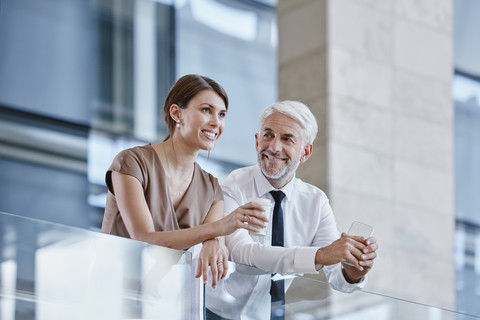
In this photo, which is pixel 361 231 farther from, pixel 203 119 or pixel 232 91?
pixel 232 91

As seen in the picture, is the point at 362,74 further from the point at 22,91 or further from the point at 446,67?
the point at 22,91

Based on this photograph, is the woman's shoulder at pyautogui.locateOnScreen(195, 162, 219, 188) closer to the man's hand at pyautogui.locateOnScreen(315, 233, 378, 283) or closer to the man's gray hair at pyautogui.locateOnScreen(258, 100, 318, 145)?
the man's gray hair at pyautogui.locateOnScreen(258, 100, 318, 145)

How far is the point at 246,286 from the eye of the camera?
3510 millimetres

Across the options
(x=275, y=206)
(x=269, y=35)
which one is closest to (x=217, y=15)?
(x=269, y=35)

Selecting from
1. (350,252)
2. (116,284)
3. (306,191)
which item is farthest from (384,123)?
(116,284)

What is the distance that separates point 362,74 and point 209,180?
3418mm

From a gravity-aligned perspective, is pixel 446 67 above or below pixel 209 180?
above

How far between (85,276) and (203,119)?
3.55ft

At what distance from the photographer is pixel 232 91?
1108 cm

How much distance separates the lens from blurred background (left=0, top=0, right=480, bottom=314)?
7.28 meters

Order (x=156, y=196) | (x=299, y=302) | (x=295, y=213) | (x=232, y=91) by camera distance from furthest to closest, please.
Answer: (x=232, y=91) → (x=295, y=213) → (x=156, y=196) → (x=299, y=302)

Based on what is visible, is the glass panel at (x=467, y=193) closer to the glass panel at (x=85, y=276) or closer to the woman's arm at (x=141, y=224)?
the woman's arm at (x=141, y=224)

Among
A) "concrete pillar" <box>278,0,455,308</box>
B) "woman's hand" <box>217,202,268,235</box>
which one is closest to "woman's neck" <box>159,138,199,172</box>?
"woman's hand" <box>217,202,268,235</box>

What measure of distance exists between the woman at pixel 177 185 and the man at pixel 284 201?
183mm
